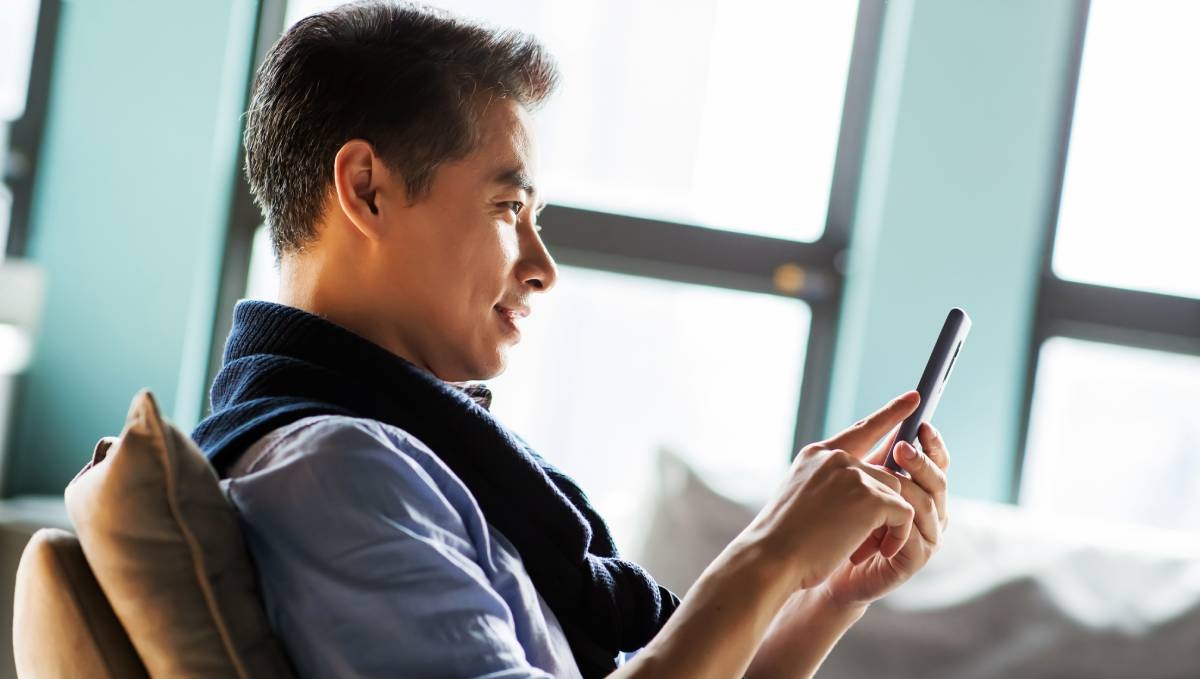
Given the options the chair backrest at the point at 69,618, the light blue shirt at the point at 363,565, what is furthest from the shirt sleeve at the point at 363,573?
the chair backrest at the point at 69,618

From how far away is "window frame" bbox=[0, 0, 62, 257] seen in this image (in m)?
2.95

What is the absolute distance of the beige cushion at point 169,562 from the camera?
86cm

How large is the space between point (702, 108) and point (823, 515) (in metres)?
2.19

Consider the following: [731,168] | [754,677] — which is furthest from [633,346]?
[754,677]

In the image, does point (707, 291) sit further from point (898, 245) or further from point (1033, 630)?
point (1033, 630)

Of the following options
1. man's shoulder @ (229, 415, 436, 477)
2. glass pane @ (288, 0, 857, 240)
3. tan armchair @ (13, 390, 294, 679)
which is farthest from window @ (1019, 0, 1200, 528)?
tan armchair @ (13, 390, 294, 679)

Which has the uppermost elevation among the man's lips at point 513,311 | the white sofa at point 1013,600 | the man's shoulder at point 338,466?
the man's lips at point 513,311

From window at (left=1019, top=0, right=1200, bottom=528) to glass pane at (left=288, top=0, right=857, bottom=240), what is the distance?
64 cm

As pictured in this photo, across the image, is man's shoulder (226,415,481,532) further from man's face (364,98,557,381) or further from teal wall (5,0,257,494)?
teal wall (5,0,257,494)

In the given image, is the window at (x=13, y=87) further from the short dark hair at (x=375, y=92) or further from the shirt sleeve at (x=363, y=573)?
the shirt sleeve at (x=363, y=573)

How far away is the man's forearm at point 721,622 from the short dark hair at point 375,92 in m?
0.49

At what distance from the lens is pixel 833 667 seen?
219 cm

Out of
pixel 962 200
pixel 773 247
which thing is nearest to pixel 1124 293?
pixel 962 200

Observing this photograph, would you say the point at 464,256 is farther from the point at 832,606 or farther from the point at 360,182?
the point at 832,606
